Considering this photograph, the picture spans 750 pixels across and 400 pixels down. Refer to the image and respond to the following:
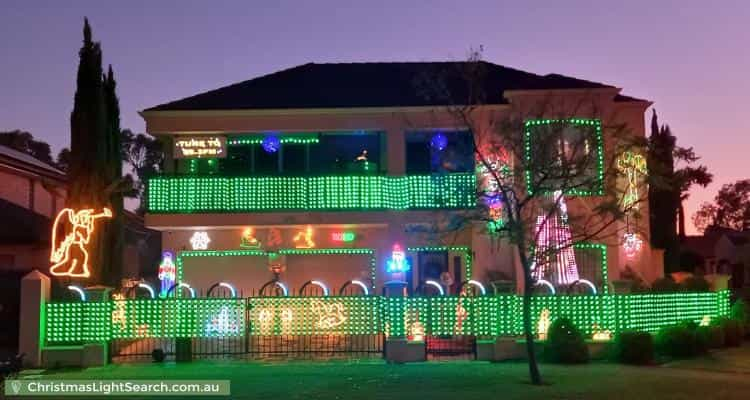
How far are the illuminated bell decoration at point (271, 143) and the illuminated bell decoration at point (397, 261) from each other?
4588 millimetres

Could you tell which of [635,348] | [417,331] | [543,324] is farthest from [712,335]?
[417,331]

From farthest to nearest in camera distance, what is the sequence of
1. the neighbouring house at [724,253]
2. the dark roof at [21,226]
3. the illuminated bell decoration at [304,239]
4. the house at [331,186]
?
1. the neighbouring house at [724,253]
2. the dark roof at [21,226]
3. the illuminated bell decoration at [304,239]
4. the house at [331,186]

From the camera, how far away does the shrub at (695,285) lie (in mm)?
19033

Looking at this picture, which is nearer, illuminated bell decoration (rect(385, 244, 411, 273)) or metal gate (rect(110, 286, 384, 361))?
metal gate (rect(110, 286, 384, 361))

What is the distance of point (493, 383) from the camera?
1323 centimetres

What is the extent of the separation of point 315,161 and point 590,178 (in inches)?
439

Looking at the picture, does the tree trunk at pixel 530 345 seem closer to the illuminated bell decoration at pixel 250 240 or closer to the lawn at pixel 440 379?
the lawn at pixel 440 379

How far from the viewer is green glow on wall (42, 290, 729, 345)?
16.2 meters

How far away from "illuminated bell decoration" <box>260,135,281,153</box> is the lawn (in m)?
8.43

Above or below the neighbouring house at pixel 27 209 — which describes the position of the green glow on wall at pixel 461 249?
below

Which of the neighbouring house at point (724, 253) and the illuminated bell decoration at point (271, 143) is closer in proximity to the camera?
the illuminated bell decoration at point (271, 143)

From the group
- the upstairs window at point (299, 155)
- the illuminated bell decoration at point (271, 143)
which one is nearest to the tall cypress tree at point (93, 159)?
the upstairs window at point (299, 155)

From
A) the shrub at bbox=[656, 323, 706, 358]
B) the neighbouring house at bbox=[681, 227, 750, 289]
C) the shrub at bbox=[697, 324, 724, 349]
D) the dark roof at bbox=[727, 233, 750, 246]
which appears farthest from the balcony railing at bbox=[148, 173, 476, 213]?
the dark roof at bbox=[727, 233, 750, 246]

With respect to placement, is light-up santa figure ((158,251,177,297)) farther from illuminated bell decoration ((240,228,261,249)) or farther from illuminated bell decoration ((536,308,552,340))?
illuminated bell decoration ((536,308,552,340))
